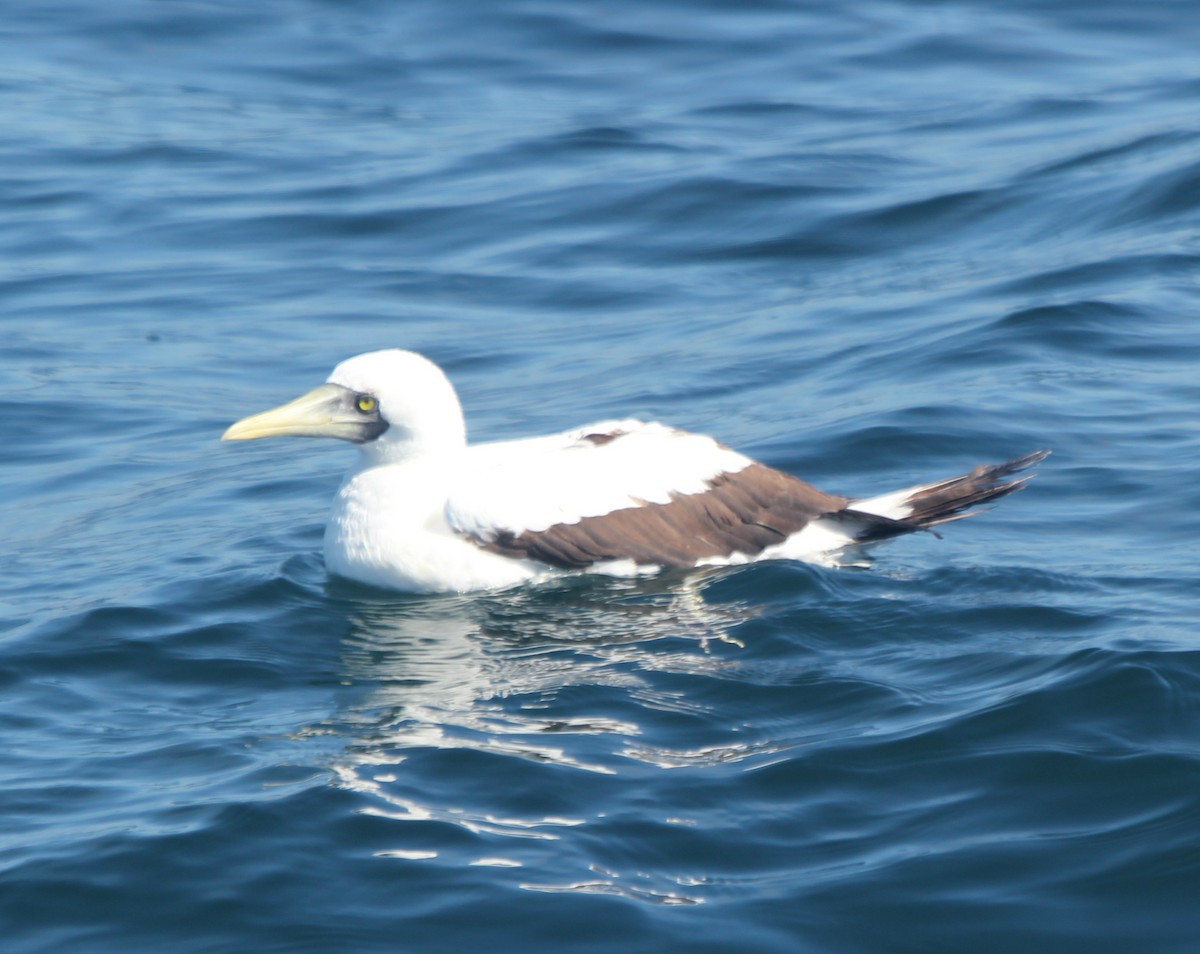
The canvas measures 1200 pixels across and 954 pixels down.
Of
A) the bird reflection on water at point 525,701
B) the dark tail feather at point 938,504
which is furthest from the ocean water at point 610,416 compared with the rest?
the dark tail feather at point 938,504

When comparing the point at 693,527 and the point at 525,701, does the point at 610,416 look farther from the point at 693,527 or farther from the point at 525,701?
the point at 525,701

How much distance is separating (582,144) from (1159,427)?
8.51 meters

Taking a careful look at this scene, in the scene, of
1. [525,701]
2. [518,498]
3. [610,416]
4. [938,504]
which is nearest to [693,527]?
[518,498]

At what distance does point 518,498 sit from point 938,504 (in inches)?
87.3

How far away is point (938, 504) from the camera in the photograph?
30.2 ft

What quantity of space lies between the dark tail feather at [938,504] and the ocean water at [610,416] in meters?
0.16

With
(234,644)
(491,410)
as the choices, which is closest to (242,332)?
(491,410)

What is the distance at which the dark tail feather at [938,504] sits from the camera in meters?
9.11

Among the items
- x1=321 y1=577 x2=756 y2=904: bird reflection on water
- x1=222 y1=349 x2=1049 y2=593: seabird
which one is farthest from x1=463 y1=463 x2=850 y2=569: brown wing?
x1=321 y1=577 x2=756 y2=904: bird reflection on water

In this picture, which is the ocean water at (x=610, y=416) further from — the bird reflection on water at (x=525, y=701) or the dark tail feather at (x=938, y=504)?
the dark tail feather at (x=938, y=504)

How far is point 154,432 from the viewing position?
12.0 meters

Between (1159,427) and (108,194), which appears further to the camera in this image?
(108,194)

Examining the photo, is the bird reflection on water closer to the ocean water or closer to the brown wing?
the ocean water

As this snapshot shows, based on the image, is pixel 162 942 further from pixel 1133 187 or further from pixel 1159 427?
pixel 1133 187
